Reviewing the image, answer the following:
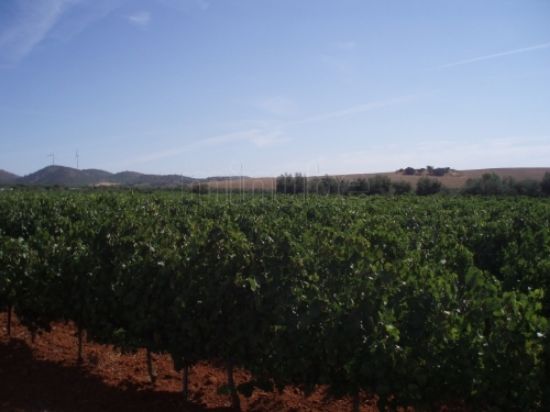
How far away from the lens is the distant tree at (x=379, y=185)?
157 feet

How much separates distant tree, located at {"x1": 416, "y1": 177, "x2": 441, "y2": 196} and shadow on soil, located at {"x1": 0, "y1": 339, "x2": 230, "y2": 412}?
44.5 m

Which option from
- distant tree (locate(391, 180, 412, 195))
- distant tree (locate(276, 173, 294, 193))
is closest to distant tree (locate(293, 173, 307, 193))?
distant tree (locate(276, 173, 294, 193))

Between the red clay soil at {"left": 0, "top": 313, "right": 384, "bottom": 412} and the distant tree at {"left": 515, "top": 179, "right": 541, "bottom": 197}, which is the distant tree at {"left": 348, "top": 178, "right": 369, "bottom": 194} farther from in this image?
the red clay soil at {"left": 0, "top": 313, "right": 384, "bottom": 412}

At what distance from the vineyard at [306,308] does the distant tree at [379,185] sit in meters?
41.5

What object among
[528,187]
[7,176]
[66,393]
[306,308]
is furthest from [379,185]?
[7,176]

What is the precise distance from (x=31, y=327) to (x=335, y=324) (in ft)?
15.4

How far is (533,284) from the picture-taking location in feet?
18.8

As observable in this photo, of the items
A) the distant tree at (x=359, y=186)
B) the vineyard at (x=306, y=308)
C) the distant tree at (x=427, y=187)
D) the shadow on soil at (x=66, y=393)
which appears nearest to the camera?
the vineyard at (x=306, y=308)

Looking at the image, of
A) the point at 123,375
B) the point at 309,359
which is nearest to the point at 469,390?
the point at 309,359

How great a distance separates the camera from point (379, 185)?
48219 millimetres

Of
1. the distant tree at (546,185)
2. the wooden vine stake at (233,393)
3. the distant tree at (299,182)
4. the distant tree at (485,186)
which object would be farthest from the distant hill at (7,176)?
the wooden vine stake at (233,393)

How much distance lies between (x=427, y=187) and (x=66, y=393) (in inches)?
1792

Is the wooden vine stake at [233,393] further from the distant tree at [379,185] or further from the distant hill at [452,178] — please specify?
the distant tree at [379,185]

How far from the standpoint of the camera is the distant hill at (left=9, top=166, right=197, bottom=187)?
74.4 metres
